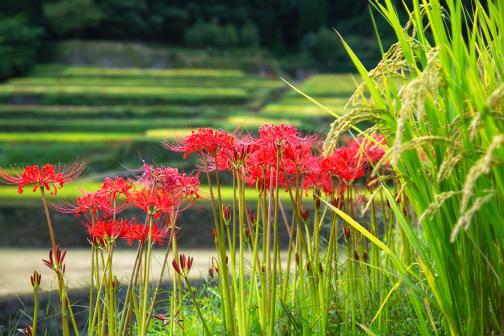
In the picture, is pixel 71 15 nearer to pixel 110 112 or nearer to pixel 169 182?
pixel 110 112

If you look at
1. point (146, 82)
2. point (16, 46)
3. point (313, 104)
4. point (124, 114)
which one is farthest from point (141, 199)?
point (16, 46)

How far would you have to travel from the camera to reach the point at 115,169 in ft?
33.4

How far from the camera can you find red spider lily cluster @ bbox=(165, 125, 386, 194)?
2.05 metres

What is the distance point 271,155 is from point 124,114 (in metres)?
12.9

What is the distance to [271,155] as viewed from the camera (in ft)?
7.20

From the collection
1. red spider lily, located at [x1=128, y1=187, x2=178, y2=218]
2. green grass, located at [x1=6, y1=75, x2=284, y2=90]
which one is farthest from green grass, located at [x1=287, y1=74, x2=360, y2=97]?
red spider lily, located at [x1=128, y1=187, x2=178, y2=218]

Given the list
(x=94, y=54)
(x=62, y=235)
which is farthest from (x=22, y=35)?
(x=62, y=235)

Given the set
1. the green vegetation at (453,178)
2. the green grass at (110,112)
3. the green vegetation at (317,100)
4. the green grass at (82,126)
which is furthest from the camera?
the green grass at (110,112)

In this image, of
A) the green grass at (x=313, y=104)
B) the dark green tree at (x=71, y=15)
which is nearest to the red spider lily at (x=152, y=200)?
the green grass at (x=313, y=104)

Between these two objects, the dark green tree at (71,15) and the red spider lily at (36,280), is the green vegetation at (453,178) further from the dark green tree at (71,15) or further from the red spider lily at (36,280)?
the dark green tree at (71,15)

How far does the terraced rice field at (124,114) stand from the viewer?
10.3m

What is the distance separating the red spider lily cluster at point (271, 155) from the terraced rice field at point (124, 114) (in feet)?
18.1

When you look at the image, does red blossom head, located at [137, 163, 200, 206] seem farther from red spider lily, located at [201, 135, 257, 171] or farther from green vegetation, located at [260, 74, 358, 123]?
green vegetation, located at [260, 74, 358, 123]

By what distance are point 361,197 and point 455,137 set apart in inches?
63.5
